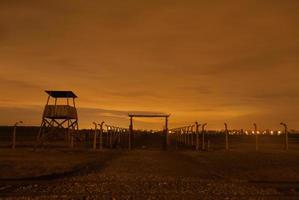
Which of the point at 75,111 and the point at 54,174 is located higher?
the point at 75,111

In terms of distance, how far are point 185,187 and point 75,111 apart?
3311cm

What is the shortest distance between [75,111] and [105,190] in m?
33.3

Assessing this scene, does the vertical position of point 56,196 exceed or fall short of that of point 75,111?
it falls short

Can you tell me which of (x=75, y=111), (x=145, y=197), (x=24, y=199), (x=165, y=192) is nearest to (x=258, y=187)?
(x=165, y=192)

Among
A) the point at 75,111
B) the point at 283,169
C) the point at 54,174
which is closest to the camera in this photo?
the point at 54,174

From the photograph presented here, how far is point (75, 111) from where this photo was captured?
44062mm

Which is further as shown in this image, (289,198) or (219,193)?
(219,193)

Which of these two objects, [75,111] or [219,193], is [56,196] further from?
[75,111]

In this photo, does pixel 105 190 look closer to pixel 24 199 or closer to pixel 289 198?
pixel 24 199

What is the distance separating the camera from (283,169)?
18.3m

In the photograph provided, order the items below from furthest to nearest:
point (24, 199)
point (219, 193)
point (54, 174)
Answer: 1. point (54, 174)
2. point (219, 193)
3. point (24, 199)

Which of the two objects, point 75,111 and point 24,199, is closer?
point 24,199

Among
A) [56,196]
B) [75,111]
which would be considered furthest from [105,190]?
[75,111]

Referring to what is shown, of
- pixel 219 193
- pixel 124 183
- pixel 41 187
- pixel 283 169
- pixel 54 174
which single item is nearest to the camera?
pixel 219 193
